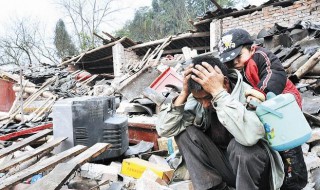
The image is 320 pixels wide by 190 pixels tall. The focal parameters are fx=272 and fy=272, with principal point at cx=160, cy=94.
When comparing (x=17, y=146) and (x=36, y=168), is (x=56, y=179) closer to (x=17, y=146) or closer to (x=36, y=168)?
(x=36, y=168)

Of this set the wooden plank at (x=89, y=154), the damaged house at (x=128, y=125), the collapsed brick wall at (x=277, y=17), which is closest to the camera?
the wooden plank at (x=89, y=154)

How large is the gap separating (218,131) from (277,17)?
236 inches

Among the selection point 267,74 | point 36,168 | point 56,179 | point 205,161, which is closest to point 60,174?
point 56,179

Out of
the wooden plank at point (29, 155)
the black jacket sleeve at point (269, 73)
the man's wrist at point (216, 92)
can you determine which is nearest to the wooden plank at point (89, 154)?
the wooden plank at point (29, 155)

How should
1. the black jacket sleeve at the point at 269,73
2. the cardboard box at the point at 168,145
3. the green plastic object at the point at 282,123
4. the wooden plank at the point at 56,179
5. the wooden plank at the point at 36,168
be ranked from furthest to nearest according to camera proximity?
the cardboard box at the point at 168,145, the black jacket sleeve at the point at 269,73, the wooden plank at the point at 36,168, the wooden plank at the point at 56,179, the green plastic object at the point at 282,123

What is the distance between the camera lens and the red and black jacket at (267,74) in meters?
1.86

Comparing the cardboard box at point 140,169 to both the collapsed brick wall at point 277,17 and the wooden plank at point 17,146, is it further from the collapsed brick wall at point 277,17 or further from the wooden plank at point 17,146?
the collapsed brick wall at point 277,17

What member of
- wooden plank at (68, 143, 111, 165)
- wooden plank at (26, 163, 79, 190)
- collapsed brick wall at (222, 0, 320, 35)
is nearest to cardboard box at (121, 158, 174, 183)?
wooden plank at (68, 143, 111, 165)

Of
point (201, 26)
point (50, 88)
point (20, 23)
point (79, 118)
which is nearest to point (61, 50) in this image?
point (20, 23)

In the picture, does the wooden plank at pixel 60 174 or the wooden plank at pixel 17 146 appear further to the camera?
the wooden plank at pixel 17 146

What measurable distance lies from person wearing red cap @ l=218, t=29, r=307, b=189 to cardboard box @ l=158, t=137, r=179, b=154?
1.05m

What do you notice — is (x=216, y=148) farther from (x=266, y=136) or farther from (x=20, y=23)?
(x=20, y=23)

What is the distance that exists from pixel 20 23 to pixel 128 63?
2078 cm

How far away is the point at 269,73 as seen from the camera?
1.94 meters
